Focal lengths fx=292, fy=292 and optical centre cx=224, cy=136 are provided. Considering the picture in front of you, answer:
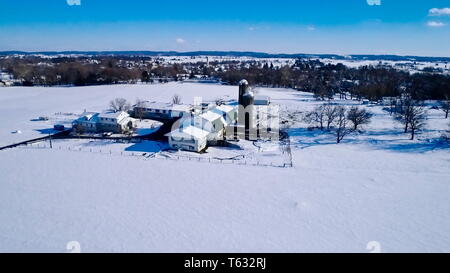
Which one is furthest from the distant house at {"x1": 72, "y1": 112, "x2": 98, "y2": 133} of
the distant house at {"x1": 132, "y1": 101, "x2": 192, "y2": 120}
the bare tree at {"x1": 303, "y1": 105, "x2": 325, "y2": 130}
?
the bare tree at {"x1": 303, "y1": 105, "x2": 325, "y2": 130}

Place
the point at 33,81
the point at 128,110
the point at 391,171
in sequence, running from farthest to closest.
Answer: the point at 33,81, the point at 128,110, the point at 391,171

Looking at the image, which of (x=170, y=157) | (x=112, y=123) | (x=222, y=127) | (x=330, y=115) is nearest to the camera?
(x=170, y=157)

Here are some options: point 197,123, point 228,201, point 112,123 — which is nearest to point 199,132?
point 197,123

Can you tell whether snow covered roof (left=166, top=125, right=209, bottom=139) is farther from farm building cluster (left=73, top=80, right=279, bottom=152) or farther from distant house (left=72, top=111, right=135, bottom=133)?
distant house (left=72, top=111, right=135, bottom=133)

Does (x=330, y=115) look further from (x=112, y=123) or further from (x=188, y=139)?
(x=112, y=123)
